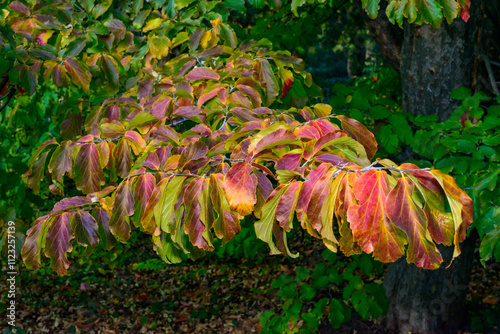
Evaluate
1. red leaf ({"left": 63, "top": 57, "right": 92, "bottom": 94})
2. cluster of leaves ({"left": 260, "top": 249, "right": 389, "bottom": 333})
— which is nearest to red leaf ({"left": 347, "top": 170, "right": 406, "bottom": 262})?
red leaf ({"left": 63, "top": 57, "right": 92, "bottom": 94})

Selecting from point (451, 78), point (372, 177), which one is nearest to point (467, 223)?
point (372, 177)

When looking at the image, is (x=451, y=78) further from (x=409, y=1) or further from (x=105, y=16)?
(x=105, y=16)

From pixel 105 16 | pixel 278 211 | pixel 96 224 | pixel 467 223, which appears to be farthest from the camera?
pixel 105 16

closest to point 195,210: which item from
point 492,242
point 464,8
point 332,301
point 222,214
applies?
point 222,214

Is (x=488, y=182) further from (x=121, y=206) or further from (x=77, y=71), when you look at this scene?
(x=77, y=71)

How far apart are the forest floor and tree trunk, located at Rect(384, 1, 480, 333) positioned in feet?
0.95

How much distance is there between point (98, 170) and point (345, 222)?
1.02 metres

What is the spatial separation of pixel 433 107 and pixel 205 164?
2339 millimetres

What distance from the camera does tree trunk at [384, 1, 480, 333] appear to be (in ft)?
9.55

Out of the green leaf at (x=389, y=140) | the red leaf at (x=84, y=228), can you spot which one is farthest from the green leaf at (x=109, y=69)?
the green leaf at (x=389, y=140)

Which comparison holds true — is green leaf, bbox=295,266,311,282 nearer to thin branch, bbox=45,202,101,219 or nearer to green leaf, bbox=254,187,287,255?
thin branch, bbox=45,202,101,219

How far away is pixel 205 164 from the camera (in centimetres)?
131

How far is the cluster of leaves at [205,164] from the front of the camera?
0.97 meters

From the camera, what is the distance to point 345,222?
104 cm
